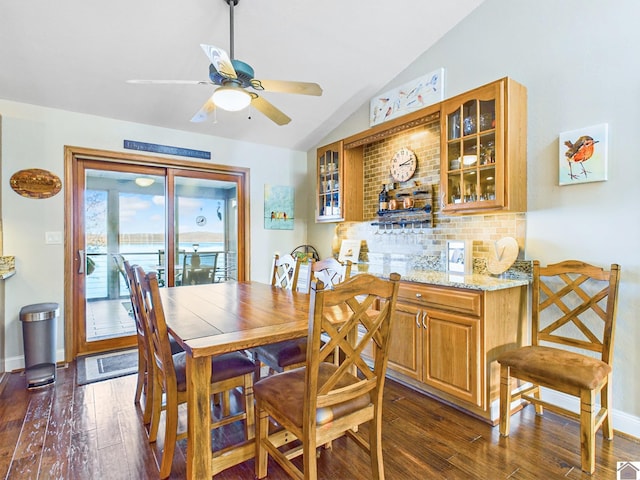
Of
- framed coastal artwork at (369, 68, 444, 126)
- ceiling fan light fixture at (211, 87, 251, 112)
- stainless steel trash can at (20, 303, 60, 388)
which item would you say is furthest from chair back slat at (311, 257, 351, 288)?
stainless steel trash can at (20, 303, 60, 388)

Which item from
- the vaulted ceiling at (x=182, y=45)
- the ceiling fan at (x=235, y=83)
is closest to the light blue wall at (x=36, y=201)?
the vaulted ceiling at (x=182, y=45)

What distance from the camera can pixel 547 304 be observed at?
7.52 ft

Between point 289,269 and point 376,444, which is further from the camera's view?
point 289,269

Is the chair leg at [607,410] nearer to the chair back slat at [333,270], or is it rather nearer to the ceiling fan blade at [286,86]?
the chair back slat at [333,270]

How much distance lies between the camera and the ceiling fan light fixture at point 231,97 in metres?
2.05

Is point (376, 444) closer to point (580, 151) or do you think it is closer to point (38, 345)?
point (580, 151)

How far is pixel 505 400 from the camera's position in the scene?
6.91ft

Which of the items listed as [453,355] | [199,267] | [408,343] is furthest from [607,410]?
[199,267]

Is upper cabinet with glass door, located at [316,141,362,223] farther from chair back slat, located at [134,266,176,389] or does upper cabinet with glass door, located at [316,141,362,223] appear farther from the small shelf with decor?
chair back slat, located at [134,266,176,389]

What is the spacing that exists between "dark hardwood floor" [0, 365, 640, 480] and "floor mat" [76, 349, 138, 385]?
421 millimetres

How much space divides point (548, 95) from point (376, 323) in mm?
2221

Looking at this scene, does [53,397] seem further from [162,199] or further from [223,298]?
[162,199]

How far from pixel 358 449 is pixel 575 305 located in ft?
5.67

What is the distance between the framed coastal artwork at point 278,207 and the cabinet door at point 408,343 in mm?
2434
